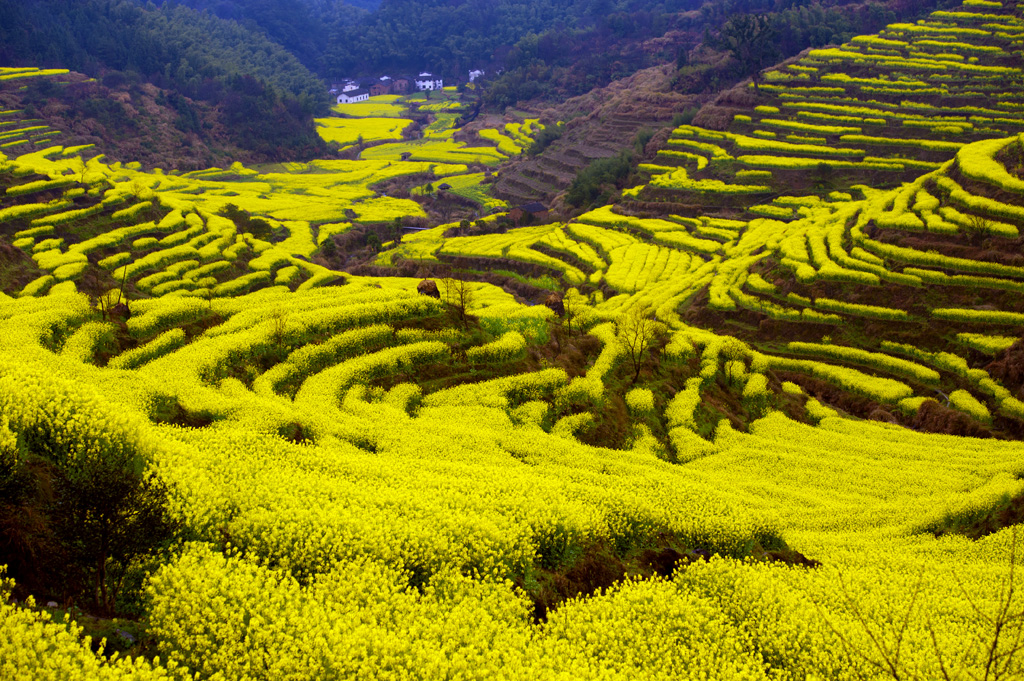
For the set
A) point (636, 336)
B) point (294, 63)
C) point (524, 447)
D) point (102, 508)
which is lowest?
point (524, 447)

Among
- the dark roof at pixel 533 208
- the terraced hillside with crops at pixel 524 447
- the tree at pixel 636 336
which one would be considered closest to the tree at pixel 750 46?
the dark roof at pixel 533 208

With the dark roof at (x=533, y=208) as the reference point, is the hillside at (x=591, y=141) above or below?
above

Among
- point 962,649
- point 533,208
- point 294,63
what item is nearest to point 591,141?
point 533,208

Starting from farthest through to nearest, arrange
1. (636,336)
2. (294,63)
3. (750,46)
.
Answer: (294,63) < (750,46) < (636,336)

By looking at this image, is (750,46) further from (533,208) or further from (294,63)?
(294,63)

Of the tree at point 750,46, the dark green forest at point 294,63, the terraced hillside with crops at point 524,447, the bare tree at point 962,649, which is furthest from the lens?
the dark green forest at point 294,63

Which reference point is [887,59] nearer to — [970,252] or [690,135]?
[690,135]

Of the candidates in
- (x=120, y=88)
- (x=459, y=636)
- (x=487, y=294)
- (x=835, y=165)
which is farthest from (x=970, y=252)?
(x=120, y=88)

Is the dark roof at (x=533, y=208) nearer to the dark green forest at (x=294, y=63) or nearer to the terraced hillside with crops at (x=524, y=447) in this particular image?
the terraced hillside with crops at (x=524, y=447)
